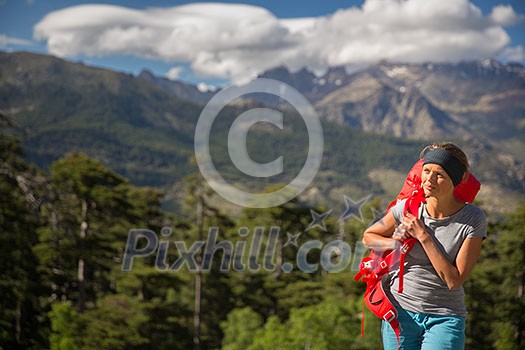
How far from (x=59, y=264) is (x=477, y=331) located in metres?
19.7

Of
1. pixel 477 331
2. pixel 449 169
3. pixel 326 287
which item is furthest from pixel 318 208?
pixel 449 169

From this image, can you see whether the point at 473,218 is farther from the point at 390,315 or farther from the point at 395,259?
the point at 390,315

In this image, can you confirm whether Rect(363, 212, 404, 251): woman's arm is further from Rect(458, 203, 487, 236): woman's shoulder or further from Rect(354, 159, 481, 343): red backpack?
Rect(458, 203, 487, 236): woman's shoulder

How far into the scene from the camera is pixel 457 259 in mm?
2904

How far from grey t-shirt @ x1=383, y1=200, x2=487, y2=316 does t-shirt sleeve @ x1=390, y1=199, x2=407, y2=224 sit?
0.12 meters

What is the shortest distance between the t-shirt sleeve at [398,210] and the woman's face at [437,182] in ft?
0.73

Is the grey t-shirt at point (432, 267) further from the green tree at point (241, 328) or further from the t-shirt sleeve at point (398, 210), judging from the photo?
the green tree at point (241, 328)

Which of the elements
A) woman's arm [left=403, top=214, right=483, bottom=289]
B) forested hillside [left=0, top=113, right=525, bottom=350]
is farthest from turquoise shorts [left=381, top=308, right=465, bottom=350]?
forested hillside [left=0, top=113, right=525, bottom=350]

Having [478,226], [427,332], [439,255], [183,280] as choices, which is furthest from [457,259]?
[183,280]

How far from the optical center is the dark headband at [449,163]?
116 inches

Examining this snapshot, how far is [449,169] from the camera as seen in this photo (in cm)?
295

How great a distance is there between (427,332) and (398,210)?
751mm

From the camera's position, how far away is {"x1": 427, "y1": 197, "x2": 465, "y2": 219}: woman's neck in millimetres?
3004

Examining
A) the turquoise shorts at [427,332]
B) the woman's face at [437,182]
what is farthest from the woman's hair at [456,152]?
the turquoise shorts at [427,332]
